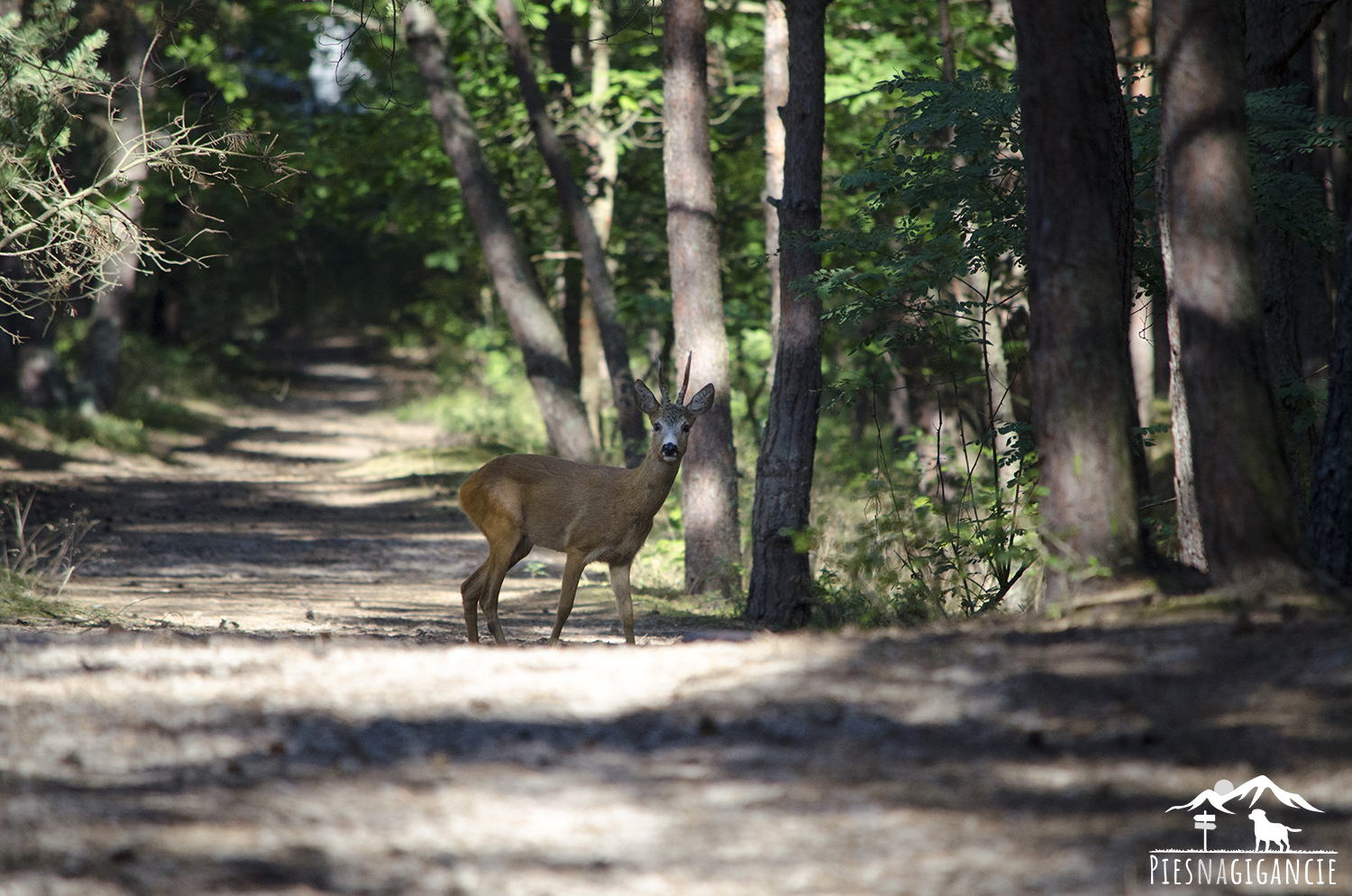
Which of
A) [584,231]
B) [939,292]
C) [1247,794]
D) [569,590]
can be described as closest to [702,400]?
[569,590]

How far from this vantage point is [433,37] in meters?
16.4

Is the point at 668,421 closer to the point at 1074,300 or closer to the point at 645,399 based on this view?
the point at 645,399

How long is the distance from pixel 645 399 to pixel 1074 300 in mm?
3618

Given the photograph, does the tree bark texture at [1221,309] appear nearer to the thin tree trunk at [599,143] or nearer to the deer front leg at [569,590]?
the deer front leg at [569,590]

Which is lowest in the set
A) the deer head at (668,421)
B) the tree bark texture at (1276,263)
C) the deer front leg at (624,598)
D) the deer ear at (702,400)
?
the deer front leg at (624,598)

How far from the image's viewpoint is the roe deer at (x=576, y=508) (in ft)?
27.8

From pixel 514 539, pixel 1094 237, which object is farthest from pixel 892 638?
pixel 514 539

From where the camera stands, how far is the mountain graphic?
3547mm

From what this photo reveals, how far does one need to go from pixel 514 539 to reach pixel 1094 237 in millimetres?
4710

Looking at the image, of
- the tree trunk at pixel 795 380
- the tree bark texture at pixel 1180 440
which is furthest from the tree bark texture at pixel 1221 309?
the tree trunk at pixel 795 380

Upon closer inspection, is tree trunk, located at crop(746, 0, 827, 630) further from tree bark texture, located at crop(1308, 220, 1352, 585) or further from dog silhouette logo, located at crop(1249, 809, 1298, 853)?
dog silhouette logo, located at crop(1249, 809, 1298, 853)

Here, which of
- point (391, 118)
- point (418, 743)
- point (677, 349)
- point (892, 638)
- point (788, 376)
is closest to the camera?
point (418, 743)

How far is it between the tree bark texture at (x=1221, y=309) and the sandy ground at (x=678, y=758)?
35cm

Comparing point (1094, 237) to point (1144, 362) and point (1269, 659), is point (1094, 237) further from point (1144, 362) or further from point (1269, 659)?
point (1144, 362)
